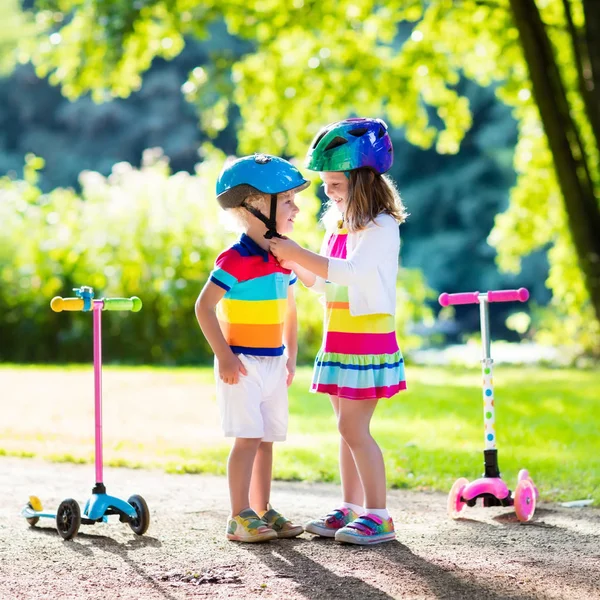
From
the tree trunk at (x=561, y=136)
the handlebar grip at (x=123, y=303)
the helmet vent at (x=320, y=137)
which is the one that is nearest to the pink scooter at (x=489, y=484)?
the helmet vent at (x=320, y=137)

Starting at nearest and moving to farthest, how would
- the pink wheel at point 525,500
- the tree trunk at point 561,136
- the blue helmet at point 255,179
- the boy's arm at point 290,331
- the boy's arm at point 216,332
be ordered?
the boy's arm at point 216,332 → the blue helmet at point 255,179 → the boy's arm at point 290,331 → the pink wheel at point 525,500 → the tree trunk at point 561,136

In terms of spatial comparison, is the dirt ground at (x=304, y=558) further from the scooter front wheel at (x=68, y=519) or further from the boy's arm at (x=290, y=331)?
the boy's arm at (x=290, y=331)

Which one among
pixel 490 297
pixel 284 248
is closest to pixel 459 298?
pixel 490 297

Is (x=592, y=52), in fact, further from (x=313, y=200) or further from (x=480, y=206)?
(x=480, y=206)

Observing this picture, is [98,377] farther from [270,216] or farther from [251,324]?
[270,216]

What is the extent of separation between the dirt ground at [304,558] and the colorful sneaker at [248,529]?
4cm

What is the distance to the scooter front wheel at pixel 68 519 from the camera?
4207 millimetres

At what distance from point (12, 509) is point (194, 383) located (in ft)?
16.4

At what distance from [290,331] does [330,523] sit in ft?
2.52

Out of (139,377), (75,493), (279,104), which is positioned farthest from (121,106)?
(75,493)

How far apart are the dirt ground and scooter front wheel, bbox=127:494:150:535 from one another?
4cm

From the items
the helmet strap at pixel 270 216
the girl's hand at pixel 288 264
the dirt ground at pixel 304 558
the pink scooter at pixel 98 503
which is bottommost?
the dirt ground at pixel 304 558

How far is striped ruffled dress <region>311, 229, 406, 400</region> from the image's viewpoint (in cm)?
420

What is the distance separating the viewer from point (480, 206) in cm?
3062
